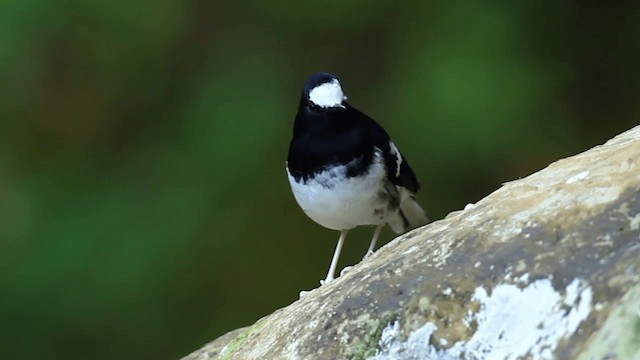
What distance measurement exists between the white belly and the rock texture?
675mm

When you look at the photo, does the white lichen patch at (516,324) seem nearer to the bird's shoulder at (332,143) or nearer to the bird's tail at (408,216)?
the bird's shoulder at (332,143)

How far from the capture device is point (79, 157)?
3512 mm

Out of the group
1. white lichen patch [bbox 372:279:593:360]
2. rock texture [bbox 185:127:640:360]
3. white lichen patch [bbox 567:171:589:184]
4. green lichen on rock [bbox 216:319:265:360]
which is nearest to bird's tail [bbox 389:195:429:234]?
green lichen on rock [bbox 216:319:265:360]

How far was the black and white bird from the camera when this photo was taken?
7.32ft

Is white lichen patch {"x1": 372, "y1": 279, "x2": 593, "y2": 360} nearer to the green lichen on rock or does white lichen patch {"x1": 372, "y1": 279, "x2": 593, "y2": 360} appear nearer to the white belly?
the green lichen on rock

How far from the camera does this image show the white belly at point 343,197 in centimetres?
227

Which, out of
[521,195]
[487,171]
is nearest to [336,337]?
[521,195]

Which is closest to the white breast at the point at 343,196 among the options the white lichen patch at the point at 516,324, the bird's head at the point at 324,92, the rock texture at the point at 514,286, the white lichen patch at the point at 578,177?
the bird's head at the point at 324,92

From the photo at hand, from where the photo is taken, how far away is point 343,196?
7.49 feet

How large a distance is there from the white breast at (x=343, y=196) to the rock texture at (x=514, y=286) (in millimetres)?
674

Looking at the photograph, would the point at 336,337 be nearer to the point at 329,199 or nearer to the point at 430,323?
the point at 430,323

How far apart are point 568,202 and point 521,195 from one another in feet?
0.49

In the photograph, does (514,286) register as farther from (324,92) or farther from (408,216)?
(408,216)

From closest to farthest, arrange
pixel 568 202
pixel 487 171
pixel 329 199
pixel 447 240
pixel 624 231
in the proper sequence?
pixel 624 231
pixel 568 202
pixel 447 240
pixel 329 199
pixel 487 171
